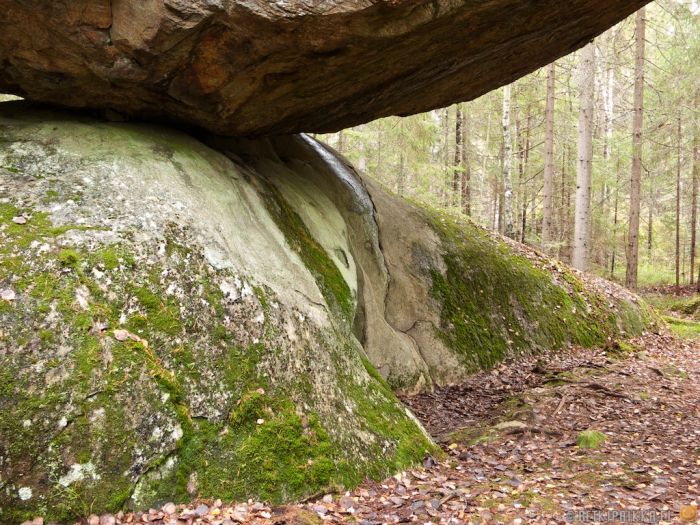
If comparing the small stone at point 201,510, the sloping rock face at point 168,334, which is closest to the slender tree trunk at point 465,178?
the sloping rock face at point 168,334

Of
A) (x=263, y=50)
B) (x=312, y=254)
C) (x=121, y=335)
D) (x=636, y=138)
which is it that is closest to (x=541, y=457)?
(x=312, y=254)

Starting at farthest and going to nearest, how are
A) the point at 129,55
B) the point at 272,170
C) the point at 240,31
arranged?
the point at 272,170
the point at 129,55
the point at 240,31

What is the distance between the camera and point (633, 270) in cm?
1534

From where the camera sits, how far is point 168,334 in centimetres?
397

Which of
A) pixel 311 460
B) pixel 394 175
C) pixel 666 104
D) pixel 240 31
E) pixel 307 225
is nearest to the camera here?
pixel 311 460

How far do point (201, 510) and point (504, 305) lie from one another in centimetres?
738

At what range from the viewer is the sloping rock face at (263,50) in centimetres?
459

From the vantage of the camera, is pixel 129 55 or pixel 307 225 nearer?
pixel 129 55

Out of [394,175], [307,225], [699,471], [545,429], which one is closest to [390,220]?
[307,225]

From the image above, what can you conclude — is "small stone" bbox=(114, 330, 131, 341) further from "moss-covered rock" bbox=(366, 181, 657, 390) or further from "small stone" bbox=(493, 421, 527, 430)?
"small stone" bbox=(493, 421, 527, 430)

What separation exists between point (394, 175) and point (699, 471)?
18.6 meters

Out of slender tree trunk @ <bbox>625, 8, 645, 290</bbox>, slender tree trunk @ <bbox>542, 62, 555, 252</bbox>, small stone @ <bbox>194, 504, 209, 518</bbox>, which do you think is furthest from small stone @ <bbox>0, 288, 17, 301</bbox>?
slender tree trunk @ <bbox>625, 8, 645, 290</bbox>

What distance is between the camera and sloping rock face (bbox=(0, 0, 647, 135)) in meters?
4.59

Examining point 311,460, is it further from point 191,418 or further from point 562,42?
point 562,42
